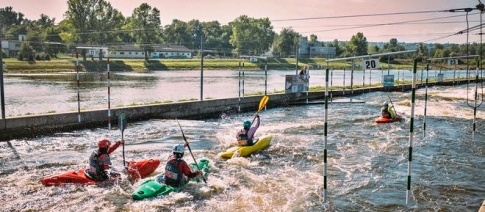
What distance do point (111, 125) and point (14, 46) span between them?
234ft

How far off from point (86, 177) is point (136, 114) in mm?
9169

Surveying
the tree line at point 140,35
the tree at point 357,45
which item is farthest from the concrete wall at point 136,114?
the tree at point 357,45

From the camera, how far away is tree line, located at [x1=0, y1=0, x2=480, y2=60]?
6981 cm

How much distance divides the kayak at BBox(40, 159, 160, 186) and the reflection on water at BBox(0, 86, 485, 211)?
0.59 ft

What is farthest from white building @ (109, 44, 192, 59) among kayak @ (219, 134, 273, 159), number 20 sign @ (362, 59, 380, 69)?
number 20 sign @ (362, 59, 380, 69)

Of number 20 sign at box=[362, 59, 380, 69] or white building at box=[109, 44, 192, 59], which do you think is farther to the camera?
white building at box=[109, 44, 192, 59]

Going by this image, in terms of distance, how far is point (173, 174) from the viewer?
9344 millimetres

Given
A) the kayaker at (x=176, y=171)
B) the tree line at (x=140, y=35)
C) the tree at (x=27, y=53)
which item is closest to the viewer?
the kayaker at (x=176, y=171)

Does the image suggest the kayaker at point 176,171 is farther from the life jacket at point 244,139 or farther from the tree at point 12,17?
the tree at point 12,17

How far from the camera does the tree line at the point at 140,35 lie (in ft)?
229

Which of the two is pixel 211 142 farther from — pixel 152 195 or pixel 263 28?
pixel 263 28

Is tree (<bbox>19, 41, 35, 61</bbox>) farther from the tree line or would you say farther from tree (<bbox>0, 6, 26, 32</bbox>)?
tree (<bbox>0, 6, 26, 32</bbox>)

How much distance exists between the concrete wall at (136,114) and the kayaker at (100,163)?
6825 millimetres

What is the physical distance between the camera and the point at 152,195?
29.6 feet
